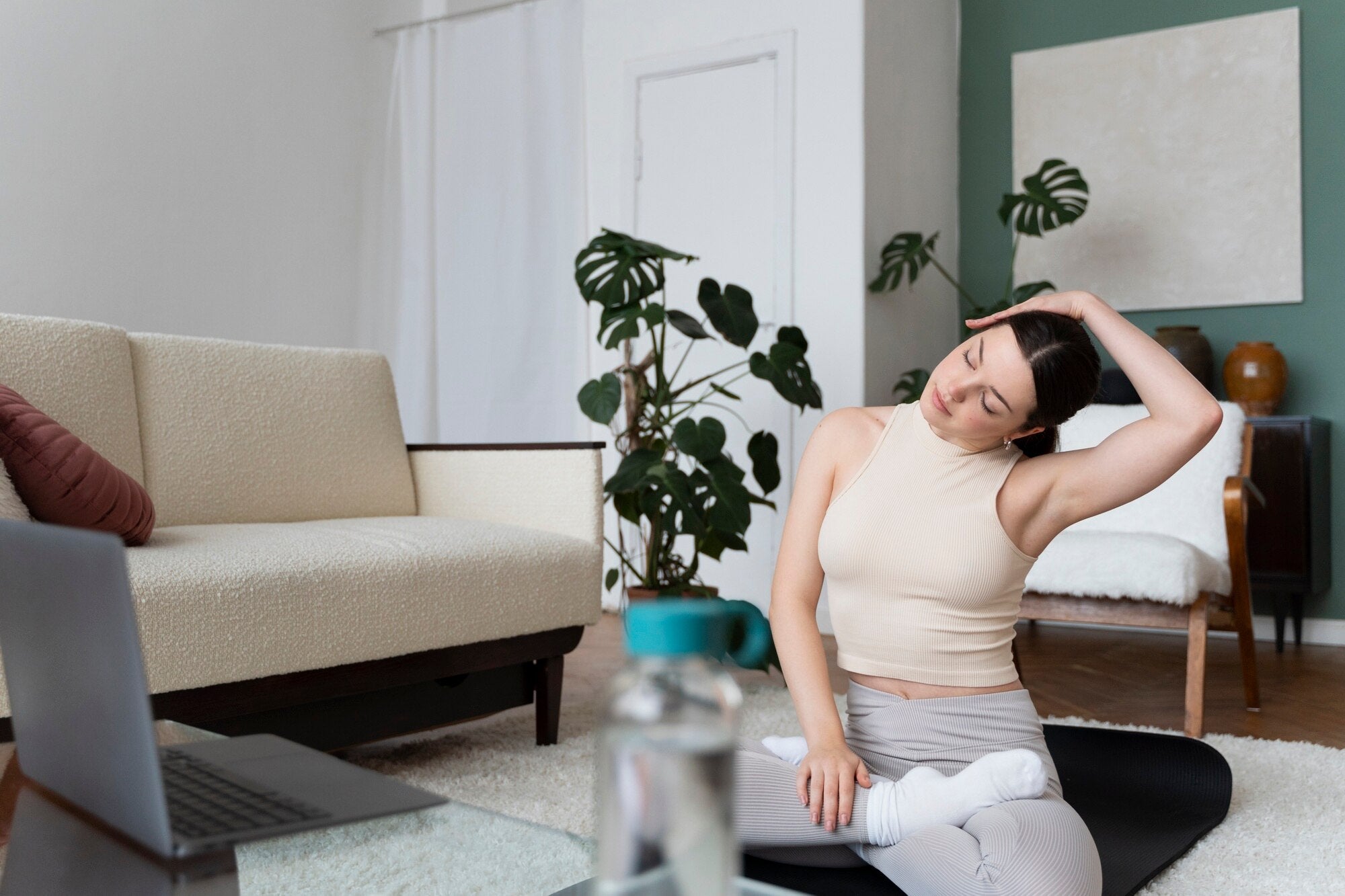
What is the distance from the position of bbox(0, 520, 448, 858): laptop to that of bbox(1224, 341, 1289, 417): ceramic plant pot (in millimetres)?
3790

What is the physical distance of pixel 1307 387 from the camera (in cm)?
406

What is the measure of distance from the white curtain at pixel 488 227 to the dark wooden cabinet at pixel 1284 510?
2.54 metres

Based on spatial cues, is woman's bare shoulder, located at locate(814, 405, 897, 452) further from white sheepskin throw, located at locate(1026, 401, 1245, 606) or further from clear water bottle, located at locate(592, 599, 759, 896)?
white sheepskin throw, located at locate(1026, 401, 1245, 606)

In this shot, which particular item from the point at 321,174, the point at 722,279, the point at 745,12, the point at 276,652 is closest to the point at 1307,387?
the point at 722,279

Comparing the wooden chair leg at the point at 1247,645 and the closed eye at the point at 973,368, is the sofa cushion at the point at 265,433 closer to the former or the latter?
the closed eye at the point at 973,368

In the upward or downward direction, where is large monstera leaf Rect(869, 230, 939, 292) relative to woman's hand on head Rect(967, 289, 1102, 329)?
upward

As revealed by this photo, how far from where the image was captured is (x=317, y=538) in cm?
204

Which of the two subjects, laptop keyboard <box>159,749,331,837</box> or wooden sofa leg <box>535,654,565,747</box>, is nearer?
laptop keyboard <box>159,749,331,837</box>

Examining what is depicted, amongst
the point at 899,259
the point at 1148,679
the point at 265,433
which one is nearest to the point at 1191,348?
the point at 899,259

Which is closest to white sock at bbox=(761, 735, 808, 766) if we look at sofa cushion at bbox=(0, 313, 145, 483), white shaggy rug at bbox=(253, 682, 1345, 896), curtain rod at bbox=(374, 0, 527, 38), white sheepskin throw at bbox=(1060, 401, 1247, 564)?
white shaggy rug at bbox=(253, 682, 1345, 896)

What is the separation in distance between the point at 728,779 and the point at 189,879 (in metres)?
0.45

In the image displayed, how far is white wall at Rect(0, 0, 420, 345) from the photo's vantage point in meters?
3.90

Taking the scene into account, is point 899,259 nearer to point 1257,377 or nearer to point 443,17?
point 1257,377

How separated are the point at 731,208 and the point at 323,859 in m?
3.65
